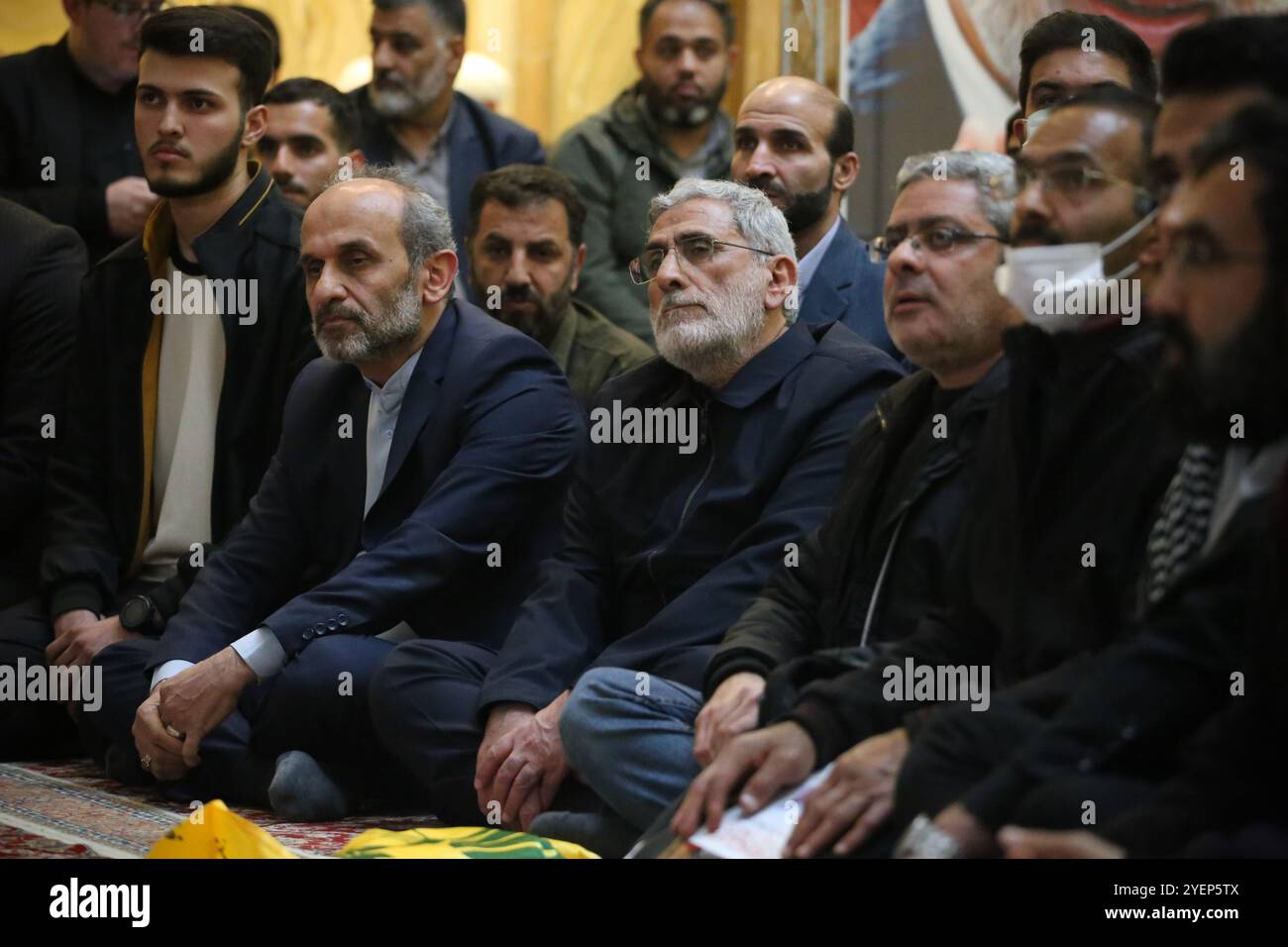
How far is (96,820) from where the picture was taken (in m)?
3.84

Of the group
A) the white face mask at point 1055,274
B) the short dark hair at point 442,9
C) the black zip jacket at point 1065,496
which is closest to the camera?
the black zip jacket at point 1065,496

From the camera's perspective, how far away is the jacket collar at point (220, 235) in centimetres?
463

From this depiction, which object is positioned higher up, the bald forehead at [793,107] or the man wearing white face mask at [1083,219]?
the bald forehead at [793,107]

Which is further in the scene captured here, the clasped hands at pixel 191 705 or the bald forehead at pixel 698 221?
the clasped hands at pixel 191 705

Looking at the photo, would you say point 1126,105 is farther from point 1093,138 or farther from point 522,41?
point 522,41

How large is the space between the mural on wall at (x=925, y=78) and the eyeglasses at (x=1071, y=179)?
3.21 m

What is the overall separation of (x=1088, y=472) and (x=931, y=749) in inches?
16.0

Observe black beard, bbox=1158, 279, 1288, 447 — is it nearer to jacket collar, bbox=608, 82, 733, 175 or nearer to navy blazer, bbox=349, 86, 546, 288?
jacket collar, bbox=608, 82, 733, 175

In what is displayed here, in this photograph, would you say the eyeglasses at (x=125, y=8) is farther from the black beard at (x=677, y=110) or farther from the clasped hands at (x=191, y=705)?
the clasped hands at (x=191, y=705)

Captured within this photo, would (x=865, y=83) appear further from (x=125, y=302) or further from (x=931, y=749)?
(x=931, y=749)

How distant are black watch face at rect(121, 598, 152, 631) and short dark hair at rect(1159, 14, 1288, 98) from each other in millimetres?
2985

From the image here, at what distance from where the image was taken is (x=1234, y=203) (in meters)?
2.03

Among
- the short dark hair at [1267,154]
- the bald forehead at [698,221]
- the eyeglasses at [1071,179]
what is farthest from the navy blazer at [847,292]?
the short dark hair at [1267,154]
